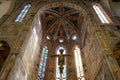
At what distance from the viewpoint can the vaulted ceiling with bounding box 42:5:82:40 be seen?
1828 centimetres

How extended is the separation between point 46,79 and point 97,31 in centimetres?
649

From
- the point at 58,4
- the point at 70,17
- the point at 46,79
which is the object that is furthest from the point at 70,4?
the point at 46,79

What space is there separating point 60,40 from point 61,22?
2169mm

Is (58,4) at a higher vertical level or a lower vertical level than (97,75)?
higher

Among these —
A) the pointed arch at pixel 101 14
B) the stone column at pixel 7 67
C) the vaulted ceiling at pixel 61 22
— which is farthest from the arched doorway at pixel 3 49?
the pointed arch at pixel 101 14

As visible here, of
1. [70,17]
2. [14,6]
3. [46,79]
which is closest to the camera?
[46,79]

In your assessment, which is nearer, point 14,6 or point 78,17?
point 14,6

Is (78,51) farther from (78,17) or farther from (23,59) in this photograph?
(23,59)

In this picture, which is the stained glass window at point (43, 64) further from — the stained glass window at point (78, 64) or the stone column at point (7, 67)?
the stone column at point (7, 67)

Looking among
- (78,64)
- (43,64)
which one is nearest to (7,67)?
(43,64)

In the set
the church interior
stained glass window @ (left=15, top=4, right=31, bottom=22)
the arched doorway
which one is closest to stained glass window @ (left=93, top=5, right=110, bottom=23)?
the church interior

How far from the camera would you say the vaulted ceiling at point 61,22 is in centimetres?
1828

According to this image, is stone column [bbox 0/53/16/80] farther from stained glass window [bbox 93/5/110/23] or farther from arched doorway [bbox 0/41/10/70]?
stained glass window [bbox 93/5/110/23]

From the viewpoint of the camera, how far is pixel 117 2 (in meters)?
17.3
